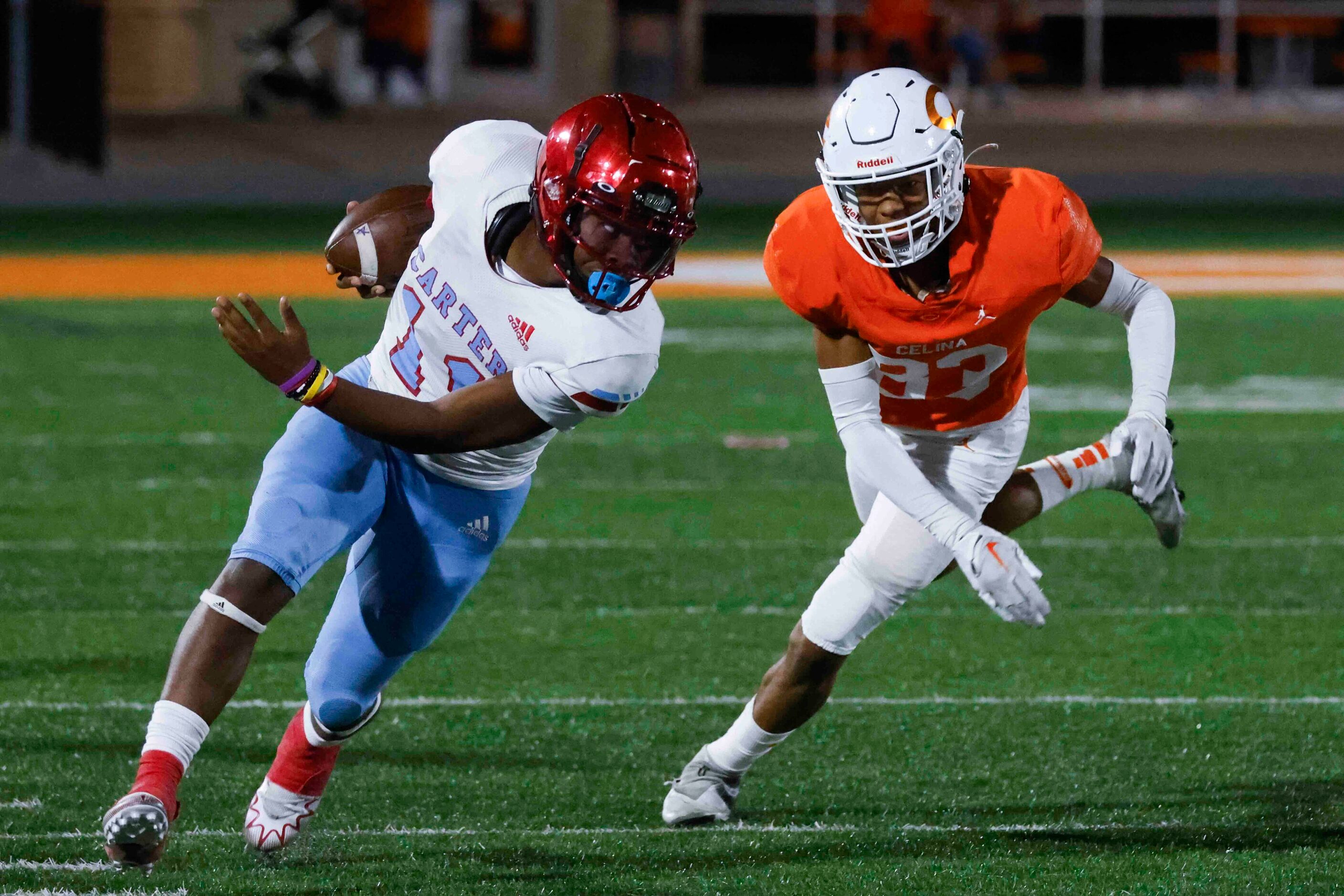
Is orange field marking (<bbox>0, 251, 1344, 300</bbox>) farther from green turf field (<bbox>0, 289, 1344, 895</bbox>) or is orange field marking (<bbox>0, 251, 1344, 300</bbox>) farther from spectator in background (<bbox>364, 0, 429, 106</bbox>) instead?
spectator in background (<bbox>364, 0, 429, 106</bbox>)

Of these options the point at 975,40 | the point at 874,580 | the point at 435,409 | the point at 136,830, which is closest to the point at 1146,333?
the point at 874,580

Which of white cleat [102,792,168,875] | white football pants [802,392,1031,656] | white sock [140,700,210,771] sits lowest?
white cleat [102,792,168,875]

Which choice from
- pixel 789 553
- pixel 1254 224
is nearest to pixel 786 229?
pixel 789 553

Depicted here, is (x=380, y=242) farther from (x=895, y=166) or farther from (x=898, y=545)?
(x=898, y=545)

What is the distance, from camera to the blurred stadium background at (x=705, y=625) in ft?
12.1

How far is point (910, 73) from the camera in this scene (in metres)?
3.70

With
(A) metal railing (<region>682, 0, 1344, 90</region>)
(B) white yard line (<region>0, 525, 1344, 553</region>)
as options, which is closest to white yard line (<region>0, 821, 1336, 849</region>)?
(B) white yard line (<region>0, 525, 1344, 553</region>)

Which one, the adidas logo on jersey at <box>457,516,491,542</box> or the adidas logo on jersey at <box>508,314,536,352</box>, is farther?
the adidas logo on jersey at <box>457,516,491,542</box>

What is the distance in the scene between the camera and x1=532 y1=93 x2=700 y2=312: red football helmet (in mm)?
3252

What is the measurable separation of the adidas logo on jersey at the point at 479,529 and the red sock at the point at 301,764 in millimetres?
478

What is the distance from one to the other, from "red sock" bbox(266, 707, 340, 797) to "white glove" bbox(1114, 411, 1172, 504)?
5.20 ft

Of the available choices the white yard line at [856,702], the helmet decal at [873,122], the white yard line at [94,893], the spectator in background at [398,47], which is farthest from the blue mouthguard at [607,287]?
the spectator in background at [398,47]

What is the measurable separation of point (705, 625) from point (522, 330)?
2.13 meters

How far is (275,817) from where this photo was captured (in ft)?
12.0
